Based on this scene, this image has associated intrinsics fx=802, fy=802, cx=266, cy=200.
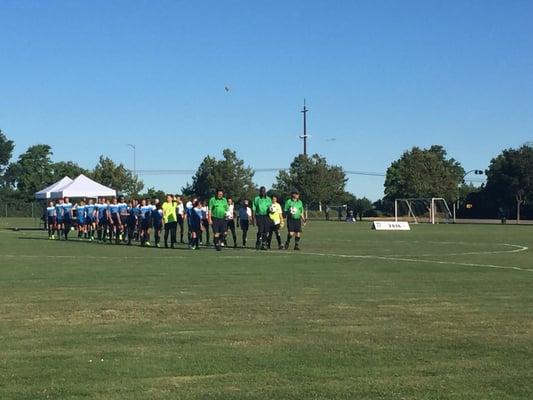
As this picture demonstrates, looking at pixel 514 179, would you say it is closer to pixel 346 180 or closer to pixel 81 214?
pixel 346 180

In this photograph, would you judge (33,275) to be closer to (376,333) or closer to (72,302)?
(72,302)

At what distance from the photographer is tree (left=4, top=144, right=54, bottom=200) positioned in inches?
4665

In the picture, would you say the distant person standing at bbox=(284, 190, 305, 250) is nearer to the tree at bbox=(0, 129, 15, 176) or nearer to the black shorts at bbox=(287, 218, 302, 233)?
the black shorts at bbox=(287, 218, 302, 233)

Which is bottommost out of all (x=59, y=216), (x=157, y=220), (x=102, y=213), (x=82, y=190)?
(x=157, y=220)

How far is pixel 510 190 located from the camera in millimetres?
88625

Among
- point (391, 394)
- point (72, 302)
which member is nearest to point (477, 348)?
point (391, 394)

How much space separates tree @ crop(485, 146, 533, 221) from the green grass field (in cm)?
7399

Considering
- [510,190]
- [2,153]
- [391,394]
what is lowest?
[391,394]

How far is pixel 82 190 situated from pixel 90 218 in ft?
39.5

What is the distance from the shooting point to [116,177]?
104438 mm

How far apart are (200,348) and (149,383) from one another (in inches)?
54.8

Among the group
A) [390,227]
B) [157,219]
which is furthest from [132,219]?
[390,227]

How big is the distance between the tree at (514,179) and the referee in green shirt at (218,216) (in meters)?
65.0

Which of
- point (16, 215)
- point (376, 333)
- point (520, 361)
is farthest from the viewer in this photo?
point (16, 215)
